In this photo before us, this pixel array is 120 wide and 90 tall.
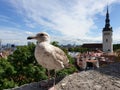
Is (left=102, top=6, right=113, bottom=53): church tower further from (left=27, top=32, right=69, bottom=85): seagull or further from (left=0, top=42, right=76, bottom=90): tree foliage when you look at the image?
(left=27, top=32, right=69, bottom=85): seagull

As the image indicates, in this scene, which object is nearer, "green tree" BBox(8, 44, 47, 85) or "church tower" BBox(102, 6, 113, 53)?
"green tree" BBox(8, 44, 47, 85)

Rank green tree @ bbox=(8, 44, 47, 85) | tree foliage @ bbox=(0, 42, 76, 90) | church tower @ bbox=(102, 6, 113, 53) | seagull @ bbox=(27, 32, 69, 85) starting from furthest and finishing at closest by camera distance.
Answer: church tower @ bbox=(102, 6, 113, 53), green tree @ bbox=(8, 44, 47, 85), tree foliage @ bbox=(0, 42, 76, 90), seagull @ bbox=(27, 32, 69, 85)

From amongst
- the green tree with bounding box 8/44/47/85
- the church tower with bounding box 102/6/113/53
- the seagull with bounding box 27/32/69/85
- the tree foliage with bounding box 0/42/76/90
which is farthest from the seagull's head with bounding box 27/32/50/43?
the church tower with bounding box 102/6/113/53

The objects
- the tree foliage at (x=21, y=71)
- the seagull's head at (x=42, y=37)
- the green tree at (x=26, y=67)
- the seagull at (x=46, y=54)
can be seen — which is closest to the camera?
the seagull at (x=46, y=54)

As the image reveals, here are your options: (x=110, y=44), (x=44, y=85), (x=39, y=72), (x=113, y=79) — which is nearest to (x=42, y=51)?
(x=44, y=85)

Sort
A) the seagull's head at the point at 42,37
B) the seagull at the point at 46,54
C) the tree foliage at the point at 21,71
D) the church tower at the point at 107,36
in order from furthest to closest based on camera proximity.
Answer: the church tower at the point at 107,36 < the tree foliage at the point at 21,71 < the seagull's head at the point at 42,37 < the seagull at the point at 46,54

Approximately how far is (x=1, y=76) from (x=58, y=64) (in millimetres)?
8445

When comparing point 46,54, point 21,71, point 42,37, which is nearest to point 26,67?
point 21,71

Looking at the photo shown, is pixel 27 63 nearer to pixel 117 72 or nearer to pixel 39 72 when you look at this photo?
pixel 39 72

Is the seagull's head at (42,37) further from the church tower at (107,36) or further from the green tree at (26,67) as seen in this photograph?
the church tower at (107,36)

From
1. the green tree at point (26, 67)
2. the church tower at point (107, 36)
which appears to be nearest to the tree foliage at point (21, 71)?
the green tree at point (26, 67)

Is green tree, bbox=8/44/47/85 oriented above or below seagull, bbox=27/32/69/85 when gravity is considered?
below

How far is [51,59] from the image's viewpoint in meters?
3.96

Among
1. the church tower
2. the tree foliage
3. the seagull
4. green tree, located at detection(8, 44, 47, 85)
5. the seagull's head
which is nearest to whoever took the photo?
the seagull
